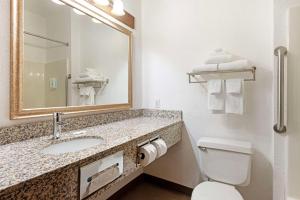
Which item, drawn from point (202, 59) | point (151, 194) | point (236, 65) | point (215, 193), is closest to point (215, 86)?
point (236, 65)

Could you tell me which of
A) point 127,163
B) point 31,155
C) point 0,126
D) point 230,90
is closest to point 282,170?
point 230,90

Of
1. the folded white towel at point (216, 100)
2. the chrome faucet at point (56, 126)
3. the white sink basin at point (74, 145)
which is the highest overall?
the folded white towel at point (216, 100)

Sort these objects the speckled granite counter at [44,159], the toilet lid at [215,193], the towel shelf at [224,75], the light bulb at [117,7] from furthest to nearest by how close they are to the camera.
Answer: the light bulb at [117,7]
the towel shelf at [224,75]
the toilet lid at [215,193]
the speckled granite counter at [44,159]

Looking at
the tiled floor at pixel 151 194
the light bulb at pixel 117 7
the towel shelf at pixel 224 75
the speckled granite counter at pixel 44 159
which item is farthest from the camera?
the tiled floor at pixel 151 194

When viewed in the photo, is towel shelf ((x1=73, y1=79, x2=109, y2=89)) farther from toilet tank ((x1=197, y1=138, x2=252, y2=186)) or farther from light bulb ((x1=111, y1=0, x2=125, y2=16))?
toilet tank ((x1=197, y1=138, x2=252, y2=186))

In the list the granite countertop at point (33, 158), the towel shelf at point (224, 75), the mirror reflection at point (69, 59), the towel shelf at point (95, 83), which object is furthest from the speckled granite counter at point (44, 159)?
the towel shelf at point (224, 75)

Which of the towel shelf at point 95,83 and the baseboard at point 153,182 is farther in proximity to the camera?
the baseboard at point 153,182

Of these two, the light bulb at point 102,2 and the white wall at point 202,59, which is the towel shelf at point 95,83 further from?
the light bulb at point 102,2

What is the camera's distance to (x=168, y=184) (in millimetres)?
2113

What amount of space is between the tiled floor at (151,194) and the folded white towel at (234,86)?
127 centimetres

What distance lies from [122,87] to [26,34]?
1.05 metres

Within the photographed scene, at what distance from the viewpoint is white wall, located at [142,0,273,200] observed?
157cm

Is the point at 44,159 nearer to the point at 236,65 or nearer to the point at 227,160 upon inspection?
the point at 227,160

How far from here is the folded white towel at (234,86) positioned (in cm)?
151
